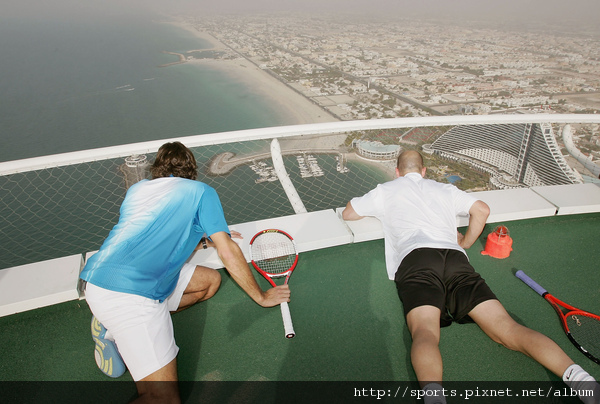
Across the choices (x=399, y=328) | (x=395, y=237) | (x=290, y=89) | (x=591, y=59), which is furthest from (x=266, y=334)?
(x=591, y=59)

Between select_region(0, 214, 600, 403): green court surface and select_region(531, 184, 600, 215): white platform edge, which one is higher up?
select_region(531, 184, 600, 215): white platform edge

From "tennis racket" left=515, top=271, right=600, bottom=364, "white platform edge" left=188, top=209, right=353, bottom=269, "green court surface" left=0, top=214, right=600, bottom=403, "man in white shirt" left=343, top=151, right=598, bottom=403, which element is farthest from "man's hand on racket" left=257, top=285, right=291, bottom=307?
"tennis racket" left=515, top=271, right=600, bottom=364

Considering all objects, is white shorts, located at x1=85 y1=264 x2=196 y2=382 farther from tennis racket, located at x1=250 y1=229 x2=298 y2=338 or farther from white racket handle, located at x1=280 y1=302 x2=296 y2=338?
tennis racket, located at x1=250 y1=229 x2=298 y2=338

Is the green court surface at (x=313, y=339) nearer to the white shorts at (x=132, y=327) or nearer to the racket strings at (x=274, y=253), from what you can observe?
the racket strings at (x=274, y=253)

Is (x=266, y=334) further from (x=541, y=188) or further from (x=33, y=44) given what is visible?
(x=33, y=44)

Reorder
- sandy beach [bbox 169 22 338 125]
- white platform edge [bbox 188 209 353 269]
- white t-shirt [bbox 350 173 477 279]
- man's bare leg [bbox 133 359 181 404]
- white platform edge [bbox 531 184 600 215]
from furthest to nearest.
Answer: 1. sandy beach [bbox 169 22 338 125]
2. white platform edge [bbox 531 184 600 215]
3. white platform edge [bbox 188 209 353 269]
4. white t-shirt [bbox 350 173 477 279]
5. man's bare leg [bbox 133 359 181 404]

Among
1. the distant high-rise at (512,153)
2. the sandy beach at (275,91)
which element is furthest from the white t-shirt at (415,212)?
the sandy beach at (275,91)

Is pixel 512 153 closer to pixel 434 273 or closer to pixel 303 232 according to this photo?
pixel 303 232
